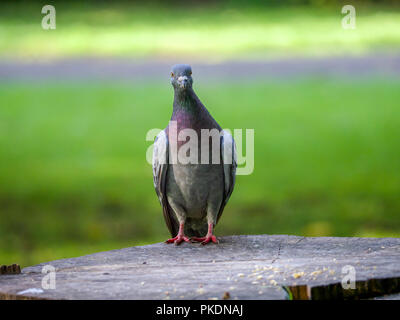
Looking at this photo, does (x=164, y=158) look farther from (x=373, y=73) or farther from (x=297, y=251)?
(x=373, y=73)

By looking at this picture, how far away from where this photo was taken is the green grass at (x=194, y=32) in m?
16.7

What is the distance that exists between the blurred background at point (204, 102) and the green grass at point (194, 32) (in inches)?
1.6

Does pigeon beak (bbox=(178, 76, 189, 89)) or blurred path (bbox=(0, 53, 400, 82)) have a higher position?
blurred path (bbox=(0, 53, 400, 82))

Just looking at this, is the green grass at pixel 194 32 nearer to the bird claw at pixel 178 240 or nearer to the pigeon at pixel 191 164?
the pigeon at pixel 191 164

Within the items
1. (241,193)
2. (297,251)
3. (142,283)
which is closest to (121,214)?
(241,193)

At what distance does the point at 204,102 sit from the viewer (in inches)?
653

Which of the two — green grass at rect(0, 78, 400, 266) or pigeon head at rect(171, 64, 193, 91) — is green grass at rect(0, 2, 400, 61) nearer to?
green grass at rect(0, 78, 400, 266)

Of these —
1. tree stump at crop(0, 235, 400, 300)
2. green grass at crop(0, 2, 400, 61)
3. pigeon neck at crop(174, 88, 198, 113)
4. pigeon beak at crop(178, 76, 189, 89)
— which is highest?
green grass at crop(0, 2, 400, 61)

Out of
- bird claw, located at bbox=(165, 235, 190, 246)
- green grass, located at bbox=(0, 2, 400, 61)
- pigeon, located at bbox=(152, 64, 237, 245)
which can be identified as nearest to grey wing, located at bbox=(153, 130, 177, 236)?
pigeon, located at bbox=(152, 64, 237, 245)

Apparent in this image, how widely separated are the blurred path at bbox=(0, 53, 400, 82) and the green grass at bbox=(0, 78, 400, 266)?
726 millimetres

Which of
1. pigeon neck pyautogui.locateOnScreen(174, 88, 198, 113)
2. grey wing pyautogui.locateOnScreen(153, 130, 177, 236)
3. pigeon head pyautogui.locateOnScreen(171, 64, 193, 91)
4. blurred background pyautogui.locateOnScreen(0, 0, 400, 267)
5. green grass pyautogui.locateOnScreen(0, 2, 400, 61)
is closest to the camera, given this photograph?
pigeon head pyautogui.locateOnScreen(171, 64, 193, 91)

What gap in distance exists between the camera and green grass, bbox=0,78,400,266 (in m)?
9.84

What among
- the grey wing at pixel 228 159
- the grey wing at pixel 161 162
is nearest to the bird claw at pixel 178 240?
the grey wing at pixel 161 162

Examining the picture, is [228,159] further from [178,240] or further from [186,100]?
[178,240]
